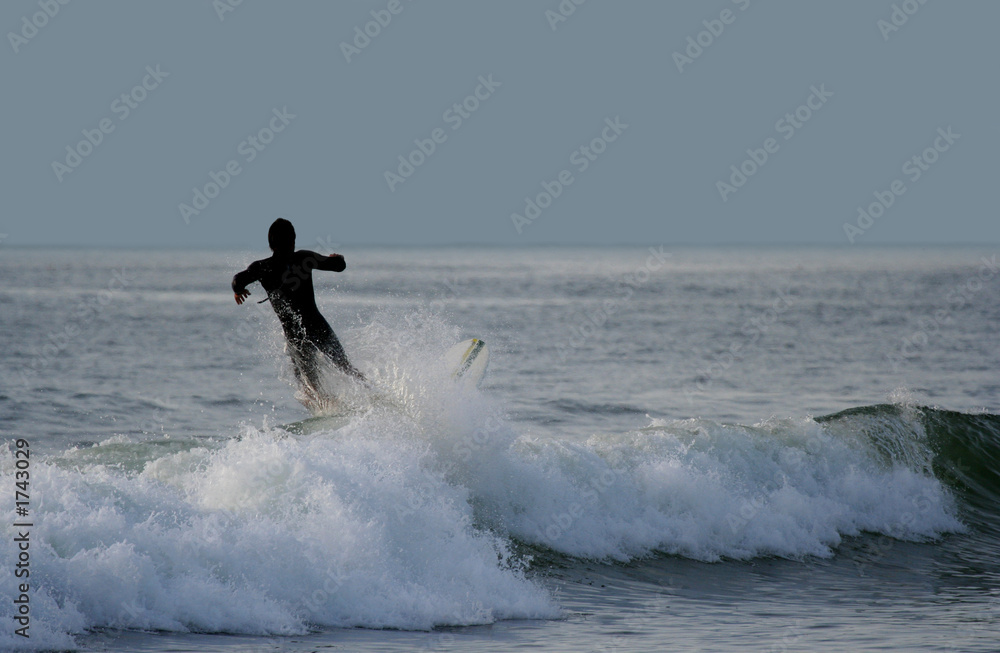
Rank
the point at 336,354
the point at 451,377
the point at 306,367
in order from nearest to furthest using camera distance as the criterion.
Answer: the point at 451,377, the point at 336,354, the point at 306,367

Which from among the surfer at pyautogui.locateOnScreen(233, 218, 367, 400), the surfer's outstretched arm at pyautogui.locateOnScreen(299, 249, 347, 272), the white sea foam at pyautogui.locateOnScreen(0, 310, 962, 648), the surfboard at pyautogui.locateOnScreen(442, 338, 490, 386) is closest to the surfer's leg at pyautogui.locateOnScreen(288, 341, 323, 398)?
the surfer at pyautogui.locateOnScreen(233, 218, 367, 400)

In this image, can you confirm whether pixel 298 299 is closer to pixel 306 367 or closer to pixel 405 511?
pixel 306 367

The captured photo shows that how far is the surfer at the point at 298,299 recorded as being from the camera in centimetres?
1054

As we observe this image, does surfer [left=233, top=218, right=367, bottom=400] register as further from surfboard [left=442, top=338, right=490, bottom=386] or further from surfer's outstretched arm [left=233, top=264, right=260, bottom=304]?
surfboard [left=442, top=338, right=490, bottom=386]

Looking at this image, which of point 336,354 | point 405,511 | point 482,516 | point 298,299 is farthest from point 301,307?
point 405,511

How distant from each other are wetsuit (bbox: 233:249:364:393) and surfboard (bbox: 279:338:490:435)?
300mm

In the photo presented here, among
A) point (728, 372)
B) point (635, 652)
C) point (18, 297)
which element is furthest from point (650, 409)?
point (18, 297)

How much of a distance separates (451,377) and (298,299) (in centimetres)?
177

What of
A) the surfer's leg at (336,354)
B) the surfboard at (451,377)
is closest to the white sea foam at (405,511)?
the surfer's leg at (336,354)

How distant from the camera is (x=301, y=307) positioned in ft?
35.5

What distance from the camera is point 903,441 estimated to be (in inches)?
579

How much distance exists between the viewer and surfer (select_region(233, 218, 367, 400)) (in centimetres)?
1054

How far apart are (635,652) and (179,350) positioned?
21950 mm

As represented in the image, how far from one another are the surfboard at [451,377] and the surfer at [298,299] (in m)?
0.27
